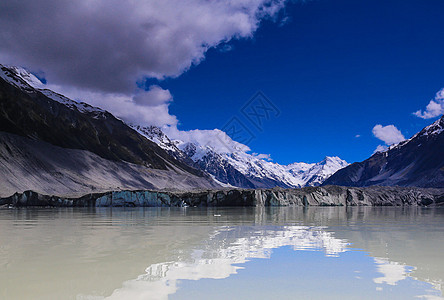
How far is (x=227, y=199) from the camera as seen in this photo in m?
71.2

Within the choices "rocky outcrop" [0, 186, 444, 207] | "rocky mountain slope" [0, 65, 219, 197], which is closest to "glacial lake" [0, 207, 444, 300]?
"rocky outcrop" [0, 186, 444, 207]

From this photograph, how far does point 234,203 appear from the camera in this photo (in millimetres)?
70938

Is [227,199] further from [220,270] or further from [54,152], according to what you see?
[54,152]

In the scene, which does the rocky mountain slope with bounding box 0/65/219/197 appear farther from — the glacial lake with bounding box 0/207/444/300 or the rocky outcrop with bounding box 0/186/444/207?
the glacial lake with bounding box 0/207/444/300

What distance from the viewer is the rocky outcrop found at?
66312 millimetres

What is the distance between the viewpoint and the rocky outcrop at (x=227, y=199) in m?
66.3

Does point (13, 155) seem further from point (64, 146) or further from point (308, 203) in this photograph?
point (308, 203)

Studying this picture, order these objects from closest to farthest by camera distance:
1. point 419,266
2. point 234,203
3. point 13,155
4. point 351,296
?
point 351,296
point 419,266
point 234,203
point 13,155

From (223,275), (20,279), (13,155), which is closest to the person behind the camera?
(20,279)

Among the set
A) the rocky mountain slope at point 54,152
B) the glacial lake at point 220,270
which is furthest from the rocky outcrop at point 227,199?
the glacial lake at point 220,270

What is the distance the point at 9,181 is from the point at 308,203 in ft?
237

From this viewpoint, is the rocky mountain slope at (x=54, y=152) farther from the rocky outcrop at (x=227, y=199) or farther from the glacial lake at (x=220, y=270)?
the glacial lake at (x=220, y=270)

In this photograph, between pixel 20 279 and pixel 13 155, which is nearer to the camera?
pixel 20 279

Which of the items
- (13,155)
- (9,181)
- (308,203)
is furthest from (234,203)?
(13,155)
